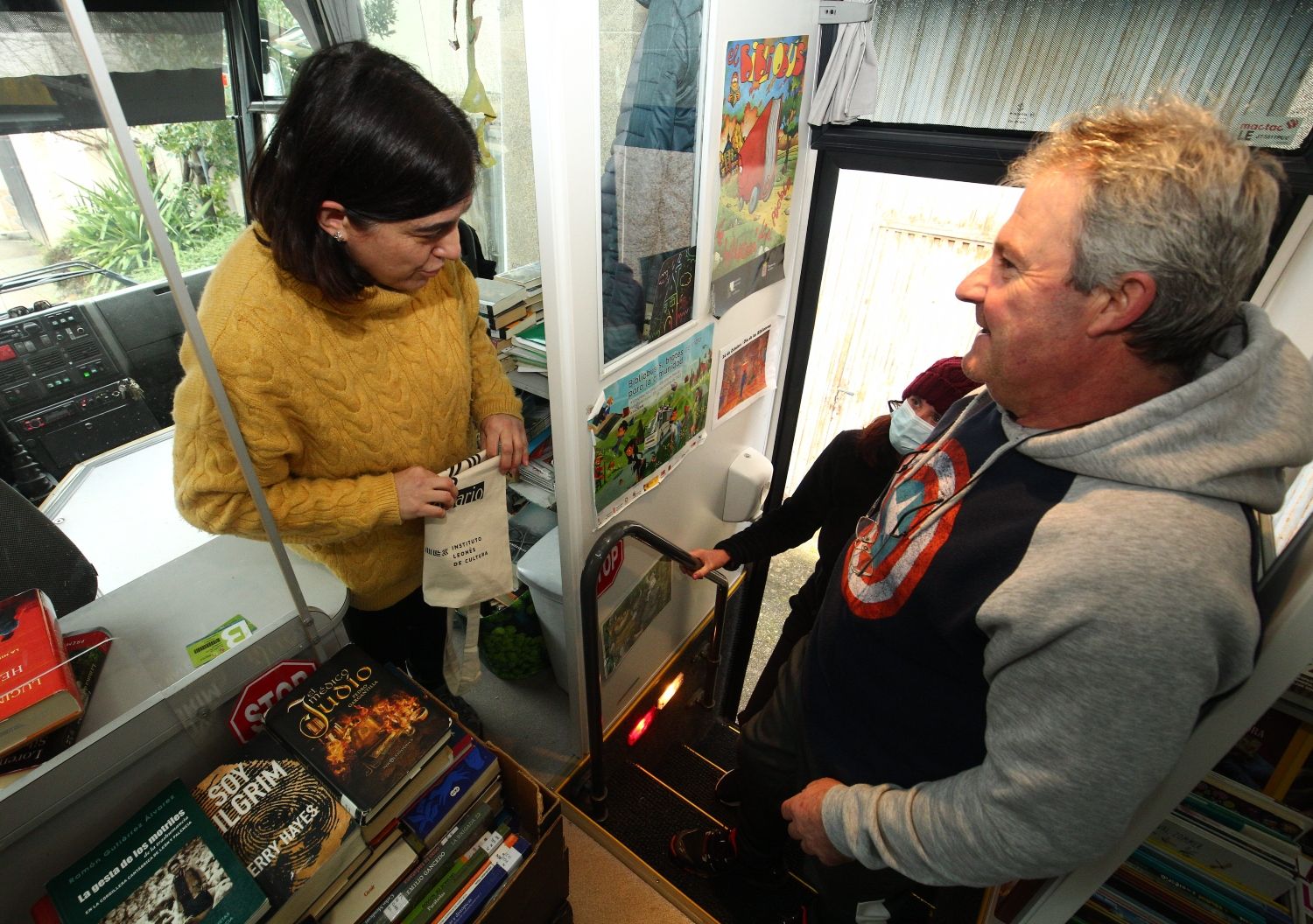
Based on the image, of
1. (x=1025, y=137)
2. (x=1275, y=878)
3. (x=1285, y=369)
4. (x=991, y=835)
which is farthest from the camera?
(x=1025, y=137)

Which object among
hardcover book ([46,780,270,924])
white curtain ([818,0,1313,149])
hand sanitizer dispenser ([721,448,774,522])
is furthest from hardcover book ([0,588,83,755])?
white curtain ([818,0,1313,149])

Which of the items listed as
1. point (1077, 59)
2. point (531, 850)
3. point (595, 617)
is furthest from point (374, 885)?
point (1077, 59)

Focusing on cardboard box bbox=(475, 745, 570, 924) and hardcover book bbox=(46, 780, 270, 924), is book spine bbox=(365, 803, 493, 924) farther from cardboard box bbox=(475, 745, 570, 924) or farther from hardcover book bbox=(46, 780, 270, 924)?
hardcover book bbox=(46, 780, 270, 924)

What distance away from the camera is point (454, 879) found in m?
1.34

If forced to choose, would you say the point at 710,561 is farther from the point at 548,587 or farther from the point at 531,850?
the point at 531,850

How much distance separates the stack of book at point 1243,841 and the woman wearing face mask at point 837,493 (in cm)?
84

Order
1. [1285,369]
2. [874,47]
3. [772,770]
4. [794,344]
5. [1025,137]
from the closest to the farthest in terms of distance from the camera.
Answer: [1285,369]
[772,770]
[1025,137]
[874,47]
[794,344]

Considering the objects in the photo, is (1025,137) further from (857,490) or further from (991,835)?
(991,835)

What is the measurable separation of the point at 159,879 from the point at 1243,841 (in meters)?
1.86

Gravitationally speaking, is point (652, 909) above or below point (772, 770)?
below

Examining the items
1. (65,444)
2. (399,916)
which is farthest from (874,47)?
(65,444)

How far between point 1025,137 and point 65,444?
3.13 meters

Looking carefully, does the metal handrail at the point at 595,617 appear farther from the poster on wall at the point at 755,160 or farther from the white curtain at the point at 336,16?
the white curtain at the point at 336,16

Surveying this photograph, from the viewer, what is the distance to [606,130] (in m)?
1.31
